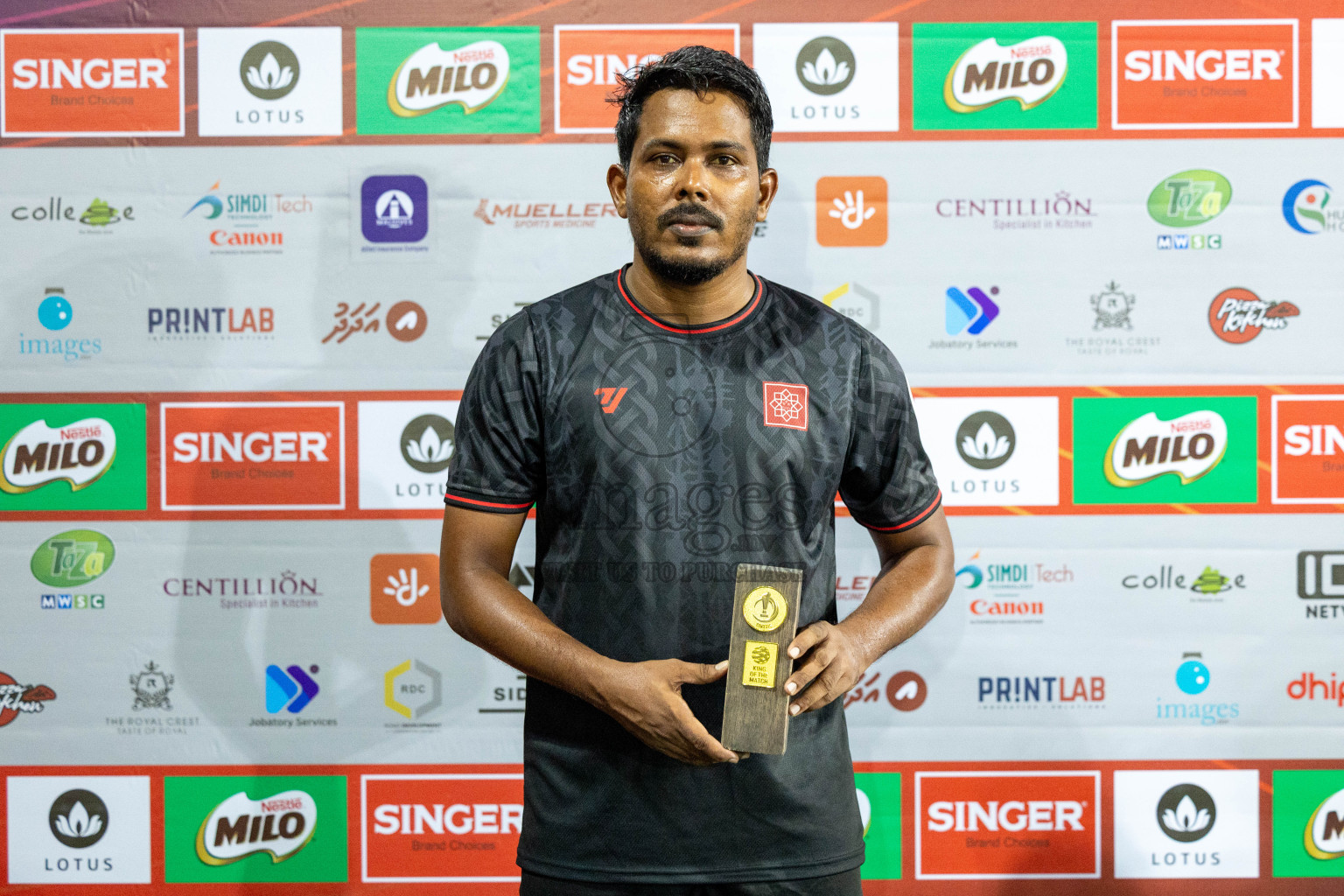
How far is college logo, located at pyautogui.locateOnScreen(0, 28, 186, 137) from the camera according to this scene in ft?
6.68

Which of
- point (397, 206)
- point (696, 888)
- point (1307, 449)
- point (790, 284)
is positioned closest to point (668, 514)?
point (696, 888)

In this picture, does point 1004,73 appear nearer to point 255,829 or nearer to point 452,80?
point 452,80

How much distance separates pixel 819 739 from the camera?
1.15 meters

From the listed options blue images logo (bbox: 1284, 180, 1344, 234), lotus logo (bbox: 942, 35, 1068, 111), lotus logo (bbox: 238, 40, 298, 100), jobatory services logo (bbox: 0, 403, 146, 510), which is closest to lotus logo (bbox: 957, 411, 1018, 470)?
lotus logo (bbox: 942, 35, 1068, 111)

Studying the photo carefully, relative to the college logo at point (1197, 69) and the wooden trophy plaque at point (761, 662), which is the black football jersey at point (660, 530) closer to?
the wooden trophy plaque at point (761, 662)

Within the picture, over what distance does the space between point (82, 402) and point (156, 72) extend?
0.78 m

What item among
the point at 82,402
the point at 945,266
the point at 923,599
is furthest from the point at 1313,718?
the point at 82,402

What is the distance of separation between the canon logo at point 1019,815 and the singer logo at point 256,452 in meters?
1.63

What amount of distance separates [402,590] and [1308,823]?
2172 millimetres

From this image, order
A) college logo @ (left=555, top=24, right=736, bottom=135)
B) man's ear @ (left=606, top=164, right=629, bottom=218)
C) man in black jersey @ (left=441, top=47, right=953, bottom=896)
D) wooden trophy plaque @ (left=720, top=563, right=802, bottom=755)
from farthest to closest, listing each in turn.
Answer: college logo @ (left=555, top=24, right=736, bottom=135) < man's ear @ (left=606, top=164, right=629, bottom=218) < man in black jersey @ (left=441, top=47, right=953, bottom=896) < wooden trophy plaque @ (left=720, top=563, right=802, bottom=755)

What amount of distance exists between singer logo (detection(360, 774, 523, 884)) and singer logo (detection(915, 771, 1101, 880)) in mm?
984

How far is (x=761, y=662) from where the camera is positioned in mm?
990

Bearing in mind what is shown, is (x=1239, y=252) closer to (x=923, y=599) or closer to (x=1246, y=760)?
(x=1246, y=760)

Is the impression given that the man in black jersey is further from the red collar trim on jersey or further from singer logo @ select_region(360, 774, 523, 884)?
singer logo @ select_region(360, 774, 523, 884)
